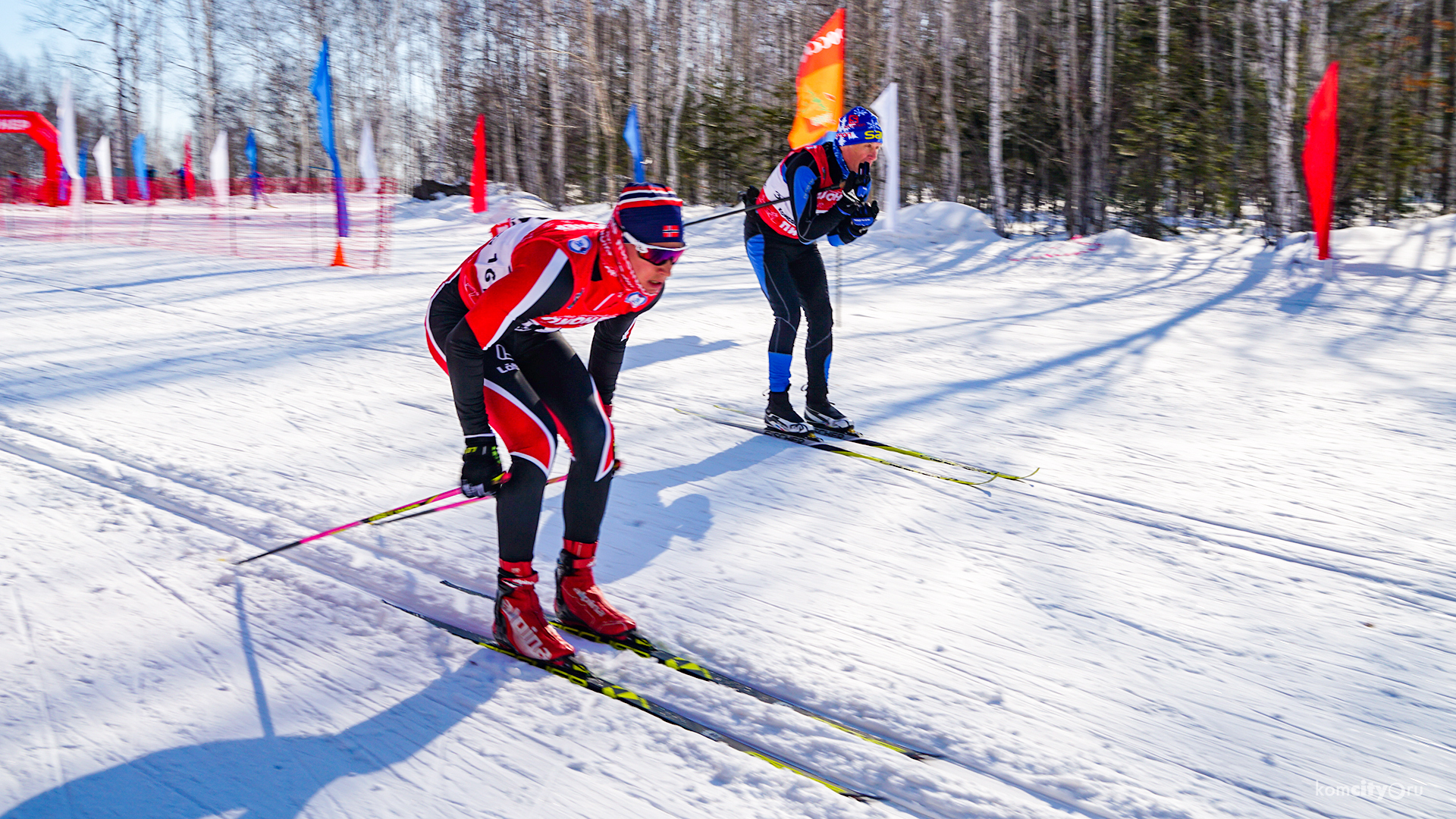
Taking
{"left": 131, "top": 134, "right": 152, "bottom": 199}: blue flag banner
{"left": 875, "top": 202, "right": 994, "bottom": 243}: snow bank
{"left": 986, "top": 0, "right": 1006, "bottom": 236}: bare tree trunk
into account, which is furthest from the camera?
{"left": 131, "top": 134, "right": 152, "bottom": 199}: blue flag banner

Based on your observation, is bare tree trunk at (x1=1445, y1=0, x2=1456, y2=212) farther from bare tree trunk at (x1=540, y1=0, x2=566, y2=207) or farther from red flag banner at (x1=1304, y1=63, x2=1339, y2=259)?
bare tree trunk at (x1=540, y1=0, x2=566, y2=207)

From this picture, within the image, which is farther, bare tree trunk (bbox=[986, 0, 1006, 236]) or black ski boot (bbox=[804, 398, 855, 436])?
bare tree trunk (bbox=[986, 0, 1006, 236])

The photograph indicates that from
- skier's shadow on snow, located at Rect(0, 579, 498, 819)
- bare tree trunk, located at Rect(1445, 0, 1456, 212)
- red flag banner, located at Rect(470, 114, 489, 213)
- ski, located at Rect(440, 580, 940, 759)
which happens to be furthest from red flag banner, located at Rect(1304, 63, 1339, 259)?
red flag banner, located at Rect(470, 114, 489, 213)

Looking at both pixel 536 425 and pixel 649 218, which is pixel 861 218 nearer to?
pixel 649 218

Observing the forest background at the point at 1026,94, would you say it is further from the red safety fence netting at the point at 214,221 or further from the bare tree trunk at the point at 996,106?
the red safety fence netting at the point at 214,221

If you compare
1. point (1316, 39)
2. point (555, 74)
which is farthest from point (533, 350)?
point (555, 74)

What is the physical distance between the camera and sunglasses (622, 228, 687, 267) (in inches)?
103

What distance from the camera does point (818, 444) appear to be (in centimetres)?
507

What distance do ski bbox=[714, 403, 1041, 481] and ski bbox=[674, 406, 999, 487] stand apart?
8cm

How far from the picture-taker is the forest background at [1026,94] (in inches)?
582

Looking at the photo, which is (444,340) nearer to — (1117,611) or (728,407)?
(1117,611)

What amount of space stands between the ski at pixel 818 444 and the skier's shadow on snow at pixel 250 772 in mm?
2677

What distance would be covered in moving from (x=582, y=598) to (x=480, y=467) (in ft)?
1.96

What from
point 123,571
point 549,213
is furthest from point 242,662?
point 549,213
